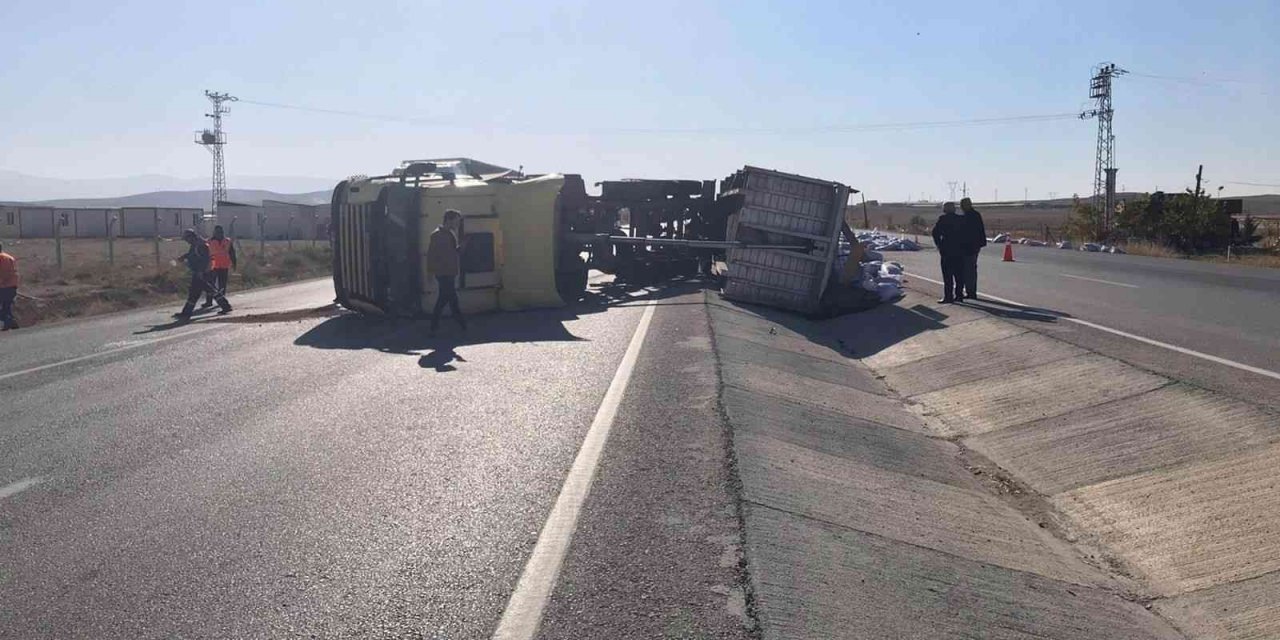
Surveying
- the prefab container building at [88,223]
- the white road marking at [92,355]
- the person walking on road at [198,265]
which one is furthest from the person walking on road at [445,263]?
the prefab container building at [88,223]

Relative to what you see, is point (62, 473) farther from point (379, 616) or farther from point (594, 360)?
point (594, 360)

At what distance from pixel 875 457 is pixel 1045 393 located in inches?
111

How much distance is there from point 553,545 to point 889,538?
201cm

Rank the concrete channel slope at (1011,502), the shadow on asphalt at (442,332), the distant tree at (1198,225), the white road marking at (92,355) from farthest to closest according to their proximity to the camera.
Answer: the distant tree at (1198,225), the shadow on asphalt at (442,332), the white road marking at (92,355), the concrete channel slope at (1011,502)

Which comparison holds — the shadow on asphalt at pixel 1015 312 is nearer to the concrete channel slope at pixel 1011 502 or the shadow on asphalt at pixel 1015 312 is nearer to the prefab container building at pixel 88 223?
the concrete channel slope at pixel 1011 502

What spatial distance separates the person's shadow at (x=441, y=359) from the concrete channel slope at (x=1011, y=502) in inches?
122

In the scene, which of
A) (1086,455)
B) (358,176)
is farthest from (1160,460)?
(358,176)

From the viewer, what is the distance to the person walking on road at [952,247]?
1816cm

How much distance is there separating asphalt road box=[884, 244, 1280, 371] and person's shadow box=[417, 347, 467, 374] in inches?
315

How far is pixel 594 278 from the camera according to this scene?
2903 centimetres

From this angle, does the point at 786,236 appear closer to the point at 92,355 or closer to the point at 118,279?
the point at 92,355

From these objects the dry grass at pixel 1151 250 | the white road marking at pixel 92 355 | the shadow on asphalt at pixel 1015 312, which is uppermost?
the dry grass at pixel 1151 250

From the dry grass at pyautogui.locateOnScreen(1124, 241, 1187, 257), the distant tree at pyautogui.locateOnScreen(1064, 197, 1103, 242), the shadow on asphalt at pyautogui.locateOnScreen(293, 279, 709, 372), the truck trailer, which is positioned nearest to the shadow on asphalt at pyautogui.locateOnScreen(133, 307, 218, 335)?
the shadow on asphalt at pyautogui.locateOnScreen(293, 279, 709, 372)

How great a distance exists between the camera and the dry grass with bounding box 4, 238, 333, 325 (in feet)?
85.9
